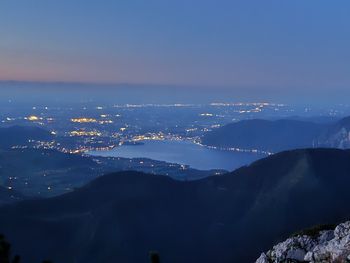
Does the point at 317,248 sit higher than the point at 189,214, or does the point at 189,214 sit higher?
the point at 317,248

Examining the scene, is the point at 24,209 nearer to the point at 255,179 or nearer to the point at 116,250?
the point at 116,250

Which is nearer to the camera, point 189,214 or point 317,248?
point 317,248

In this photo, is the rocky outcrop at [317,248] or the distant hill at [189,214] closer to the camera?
the rocky outcrop at [317,248]

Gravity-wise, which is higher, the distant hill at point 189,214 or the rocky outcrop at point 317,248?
the rocky outcrop at point 317,248

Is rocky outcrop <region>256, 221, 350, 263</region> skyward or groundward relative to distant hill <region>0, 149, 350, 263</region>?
skyward

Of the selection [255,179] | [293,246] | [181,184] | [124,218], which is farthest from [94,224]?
[293,246]
